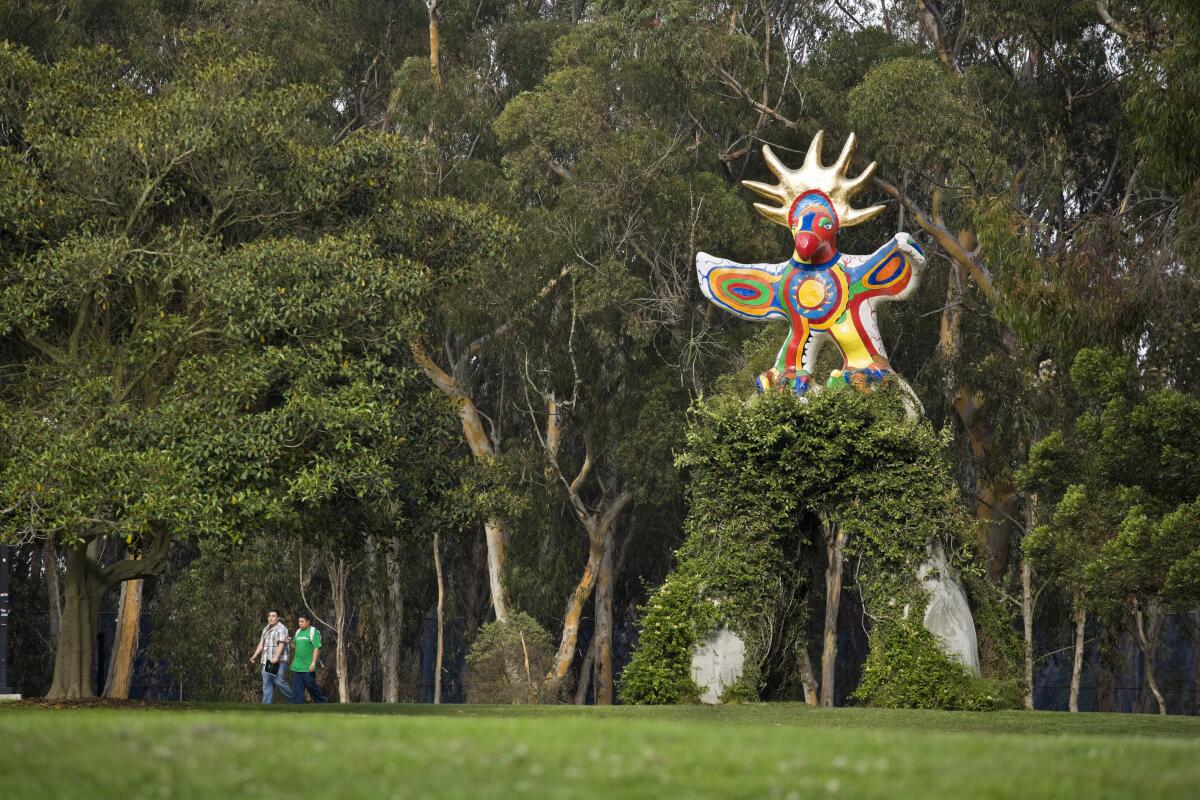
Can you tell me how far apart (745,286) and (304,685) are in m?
8.63

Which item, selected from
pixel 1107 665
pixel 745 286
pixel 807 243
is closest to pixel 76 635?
pixel 745 286

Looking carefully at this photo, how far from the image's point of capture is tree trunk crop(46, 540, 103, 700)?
19.2 meters

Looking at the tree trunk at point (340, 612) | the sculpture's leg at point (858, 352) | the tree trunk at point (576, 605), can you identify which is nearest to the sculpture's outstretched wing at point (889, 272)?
the sculpture's leg at point (858, 352)

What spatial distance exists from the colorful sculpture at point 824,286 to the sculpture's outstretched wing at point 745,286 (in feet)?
0.05

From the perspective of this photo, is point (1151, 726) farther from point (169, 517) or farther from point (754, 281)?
point (169, 517)

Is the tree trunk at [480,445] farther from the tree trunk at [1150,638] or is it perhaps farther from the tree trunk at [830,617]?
the tree trunk at [1150,638]

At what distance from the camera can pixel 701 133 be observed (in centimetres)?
3234

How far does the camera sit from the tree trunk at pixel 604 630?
3416 centimetres

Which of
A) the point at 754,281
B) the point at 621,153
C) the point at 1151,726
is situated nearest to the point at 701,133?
the point at 621,153

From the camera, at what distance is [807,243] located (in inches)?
872

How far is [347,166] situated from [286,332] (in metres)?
2.79

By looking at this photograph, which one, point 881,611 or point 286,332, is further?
point 881,611

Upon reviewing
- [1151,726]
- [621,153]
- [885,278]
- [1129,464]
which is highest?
[621,153]

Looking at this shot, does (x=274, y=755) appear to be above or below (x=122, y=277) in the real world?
below
